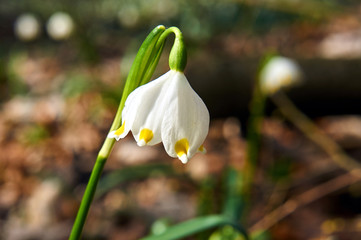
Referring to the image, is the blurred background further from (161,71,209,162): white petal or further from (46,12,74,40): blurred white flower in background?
(161,71,209,162): white petal

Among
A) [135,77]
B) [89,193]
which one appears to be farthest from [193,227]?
[135,77]

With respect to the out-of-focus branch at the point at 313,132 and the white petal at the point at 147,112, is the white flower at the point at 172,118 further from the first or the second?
the out-of-focus branch at the point at 313,132

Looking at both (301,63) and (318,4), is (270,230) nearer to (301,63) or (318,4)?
(301,63)

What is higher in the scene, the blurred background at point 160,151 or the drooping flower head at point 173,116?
the drooping flower head at point 173,116

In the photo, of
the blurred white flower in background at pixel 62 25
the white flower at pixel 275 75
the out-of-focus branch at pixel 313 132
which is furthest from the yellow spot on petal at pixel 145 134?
the blurred white flower in background at pixel 62 25

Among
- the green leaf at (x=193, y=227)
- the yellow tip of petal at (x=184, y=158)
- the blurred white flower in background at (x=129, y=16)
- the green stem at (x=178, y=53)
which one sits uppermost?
the green stem at (x=178, y=53)

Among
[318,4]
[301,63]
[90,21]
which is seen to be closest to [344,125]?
Result: [301,63]

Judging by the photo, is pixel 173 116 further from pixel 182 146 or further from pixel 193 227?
pixel 193 227

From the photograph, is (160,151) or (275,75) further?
(160,151)

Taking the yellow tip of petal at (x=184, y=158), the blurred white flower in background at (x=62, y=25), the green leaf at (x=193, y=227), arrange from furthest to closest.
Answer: the blurred white flower in background at (x=62, y=25), the green leaf at (x=193, y=227), the yellow tip of petal at (x=184, y=158)
